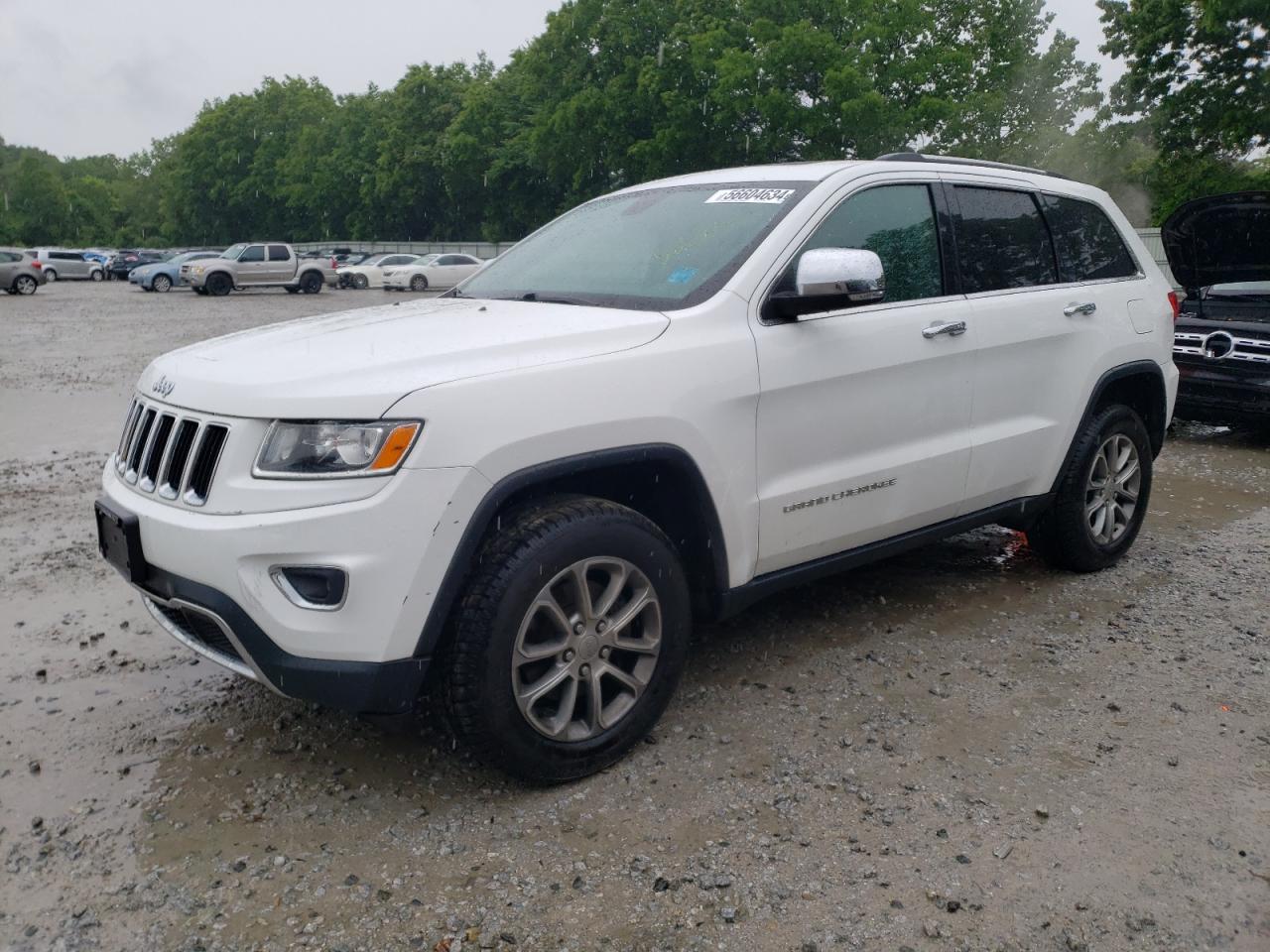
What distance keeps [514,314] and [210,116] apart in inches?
3811

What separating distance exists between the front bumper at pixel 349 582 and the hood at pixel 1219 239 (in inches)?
277

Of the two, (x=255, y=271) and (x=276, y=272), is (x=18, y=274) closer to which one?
(x=255, y=271)

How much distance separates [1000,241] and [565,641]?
2.64 m

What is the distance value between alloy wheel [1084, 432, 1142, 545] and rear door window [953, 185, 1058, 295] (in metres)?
0.88

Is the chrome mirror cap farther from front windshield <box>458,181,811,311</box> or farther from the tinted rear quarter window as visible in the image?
the tinted rear quarter window

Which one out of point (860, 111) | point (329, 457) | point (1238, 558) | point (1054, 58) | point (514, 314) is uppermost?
point (1054, 58)

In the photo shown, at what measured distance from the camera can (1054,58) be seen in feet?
164

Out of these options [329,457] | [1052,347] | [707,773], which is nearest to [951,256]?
[1052,347]

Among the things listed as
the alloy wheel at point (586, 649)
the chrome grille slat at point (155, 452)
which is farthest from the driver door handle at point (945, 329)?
the chrome grille slat at point (155, 452)

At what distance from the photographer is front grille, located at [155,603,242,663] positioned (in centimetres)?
310

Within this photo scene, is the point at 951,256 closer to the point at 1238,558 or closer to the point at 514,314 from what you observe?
the point at 514,314

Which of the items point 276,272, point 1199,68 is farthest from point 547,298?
point 276,272

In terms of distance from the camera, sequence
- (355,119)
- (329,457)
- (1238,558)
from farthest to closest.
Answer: (355,119)
(1238,558)
(329,457)

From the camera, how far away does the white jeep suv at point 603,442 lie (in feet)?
9.53
